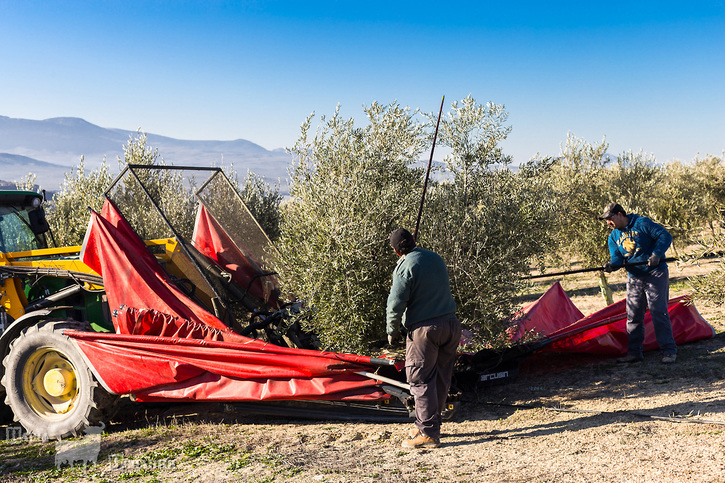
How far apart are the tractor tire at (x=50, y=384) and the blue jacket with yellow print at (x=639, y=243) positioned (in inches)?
245

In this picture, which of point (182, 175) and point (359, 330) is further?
point (182, 175)

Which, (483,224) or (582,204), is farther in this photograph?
(582,204)

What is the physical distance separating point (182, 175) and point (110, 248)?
1.97 metres

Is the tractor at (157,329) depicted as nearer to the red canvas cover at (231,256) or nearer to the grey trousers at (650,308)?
the red canvas cover at (231,256)

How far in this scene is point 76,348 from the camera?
5.48 m

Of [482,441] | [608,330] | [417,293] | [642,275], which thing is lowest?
[482,441]

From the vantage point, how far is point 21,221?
7.32 m

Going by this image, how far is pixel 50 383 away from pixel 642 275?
6955 mm

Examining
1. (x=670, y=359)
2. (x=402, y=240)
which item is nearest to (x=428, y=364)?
(x=402, y=240)

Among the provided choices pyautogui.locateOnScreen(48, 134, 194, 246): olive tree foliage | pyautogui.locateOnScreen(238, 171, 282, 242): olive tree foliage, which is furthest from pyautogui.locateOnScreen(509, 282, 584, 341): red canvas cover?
pyautogui.locateOnScreen(238, 171, 282, 242): olive tree foliage

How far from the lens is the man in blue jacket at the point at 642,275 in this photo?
6.60 meters

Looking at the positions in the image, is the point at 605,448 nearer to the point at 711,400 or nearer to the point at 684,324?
the point at 711,400

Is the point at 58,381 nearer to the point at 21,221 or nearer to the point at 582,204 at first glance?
the point at 21,221

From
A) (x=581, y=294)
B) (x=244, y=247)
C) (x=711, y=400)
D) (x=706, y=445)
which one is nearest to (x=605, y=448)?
(x=706, y=445)
